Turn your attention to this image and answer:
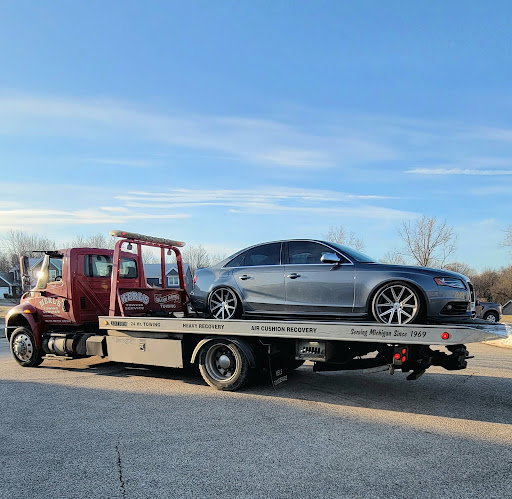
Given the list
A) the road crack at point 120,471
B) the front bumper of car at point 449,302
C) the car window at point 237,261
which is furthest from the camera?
the car window at point 237,261

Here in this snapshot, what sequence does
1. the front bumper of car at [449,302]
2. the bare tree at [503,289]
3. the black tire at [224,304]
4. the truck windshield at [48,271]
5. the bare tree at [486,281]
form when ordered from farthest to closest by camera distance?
1. the bare tree at [486,281]
2. the bare tree at [503,289]
3. the truck windshield at [48,271]
4. the black tire at [224,304]
5. the front bumper of car at [449,302]

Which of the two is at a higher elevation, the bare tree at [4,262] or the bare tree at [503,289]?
the bare tree at [4,262]

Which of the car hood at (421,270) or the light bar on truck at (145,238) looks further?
the light bar on truck at (145,238)

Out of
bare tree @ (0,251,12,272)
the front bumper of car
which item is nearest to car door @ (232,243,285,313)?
the front bumper of car

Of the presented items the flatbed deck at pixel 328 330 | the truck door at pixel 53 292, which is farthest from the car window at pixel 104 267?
the flatbed deck at pixel 328 330

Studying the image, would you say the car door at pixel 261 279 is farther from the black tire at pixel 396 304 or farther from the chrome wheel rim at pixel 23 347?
the chrome wheel rim at pixel 23 347

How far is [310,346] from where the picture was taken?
249 inches

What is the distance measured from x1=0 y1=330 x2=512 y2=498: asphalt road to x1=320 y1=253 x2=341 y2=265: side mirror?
2.02 m

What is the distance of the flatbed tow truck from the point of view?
5730 mm

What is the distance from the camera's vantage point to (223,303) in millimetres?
7238

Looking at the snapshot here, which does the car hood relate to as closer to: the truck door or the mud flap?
the mud flap

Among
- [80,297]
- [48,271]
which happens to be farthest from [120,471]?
[48,271]

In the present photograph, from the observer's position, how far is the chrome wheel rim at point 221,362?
693 cm

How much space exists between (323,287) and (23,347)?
259 inches
